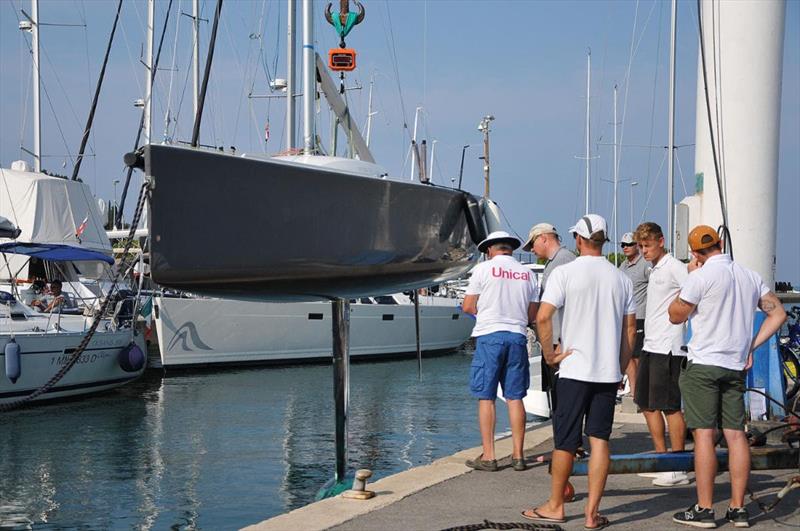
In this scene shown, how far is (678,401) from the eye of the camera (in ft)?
22.5

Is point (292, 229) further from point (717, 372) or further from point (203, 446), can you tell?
point (203, 446)

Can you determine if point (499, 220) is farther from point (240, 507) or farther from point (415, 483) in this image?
point (240, 507)

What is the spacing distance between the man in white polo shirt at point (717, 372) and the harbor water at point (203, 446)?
14.6 feet

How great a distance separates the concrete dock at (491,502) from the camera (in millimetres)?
5691

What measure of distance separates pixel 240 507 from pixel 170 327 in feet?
54.0

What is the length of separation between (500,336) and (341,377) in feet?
4.28

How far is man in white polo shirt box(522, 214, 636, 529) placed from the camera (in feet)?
18.1

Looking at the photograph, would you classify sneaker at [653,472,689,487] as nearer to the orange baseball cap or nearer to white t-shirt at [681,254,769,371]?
white t-shirt at [681,254,769,371]

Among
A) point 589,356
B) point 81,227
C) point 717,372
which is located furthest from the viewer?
point 81,227

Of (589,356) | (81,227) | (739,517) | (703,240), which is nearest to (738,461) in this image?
(739,517)

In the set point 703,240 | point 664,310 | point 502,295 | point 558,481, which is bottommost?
point 558,481

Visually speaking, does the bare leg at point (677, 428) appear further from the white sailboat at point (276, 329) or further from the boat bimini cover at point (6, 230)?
the white sailboat at point (276, 329)

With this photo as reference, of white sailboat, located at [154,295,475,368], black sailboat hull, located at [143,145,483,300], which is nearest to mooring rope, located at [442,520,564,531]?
black sailboat hull, located at [143,145,483,300]

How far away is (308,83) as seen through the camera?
16.3m
